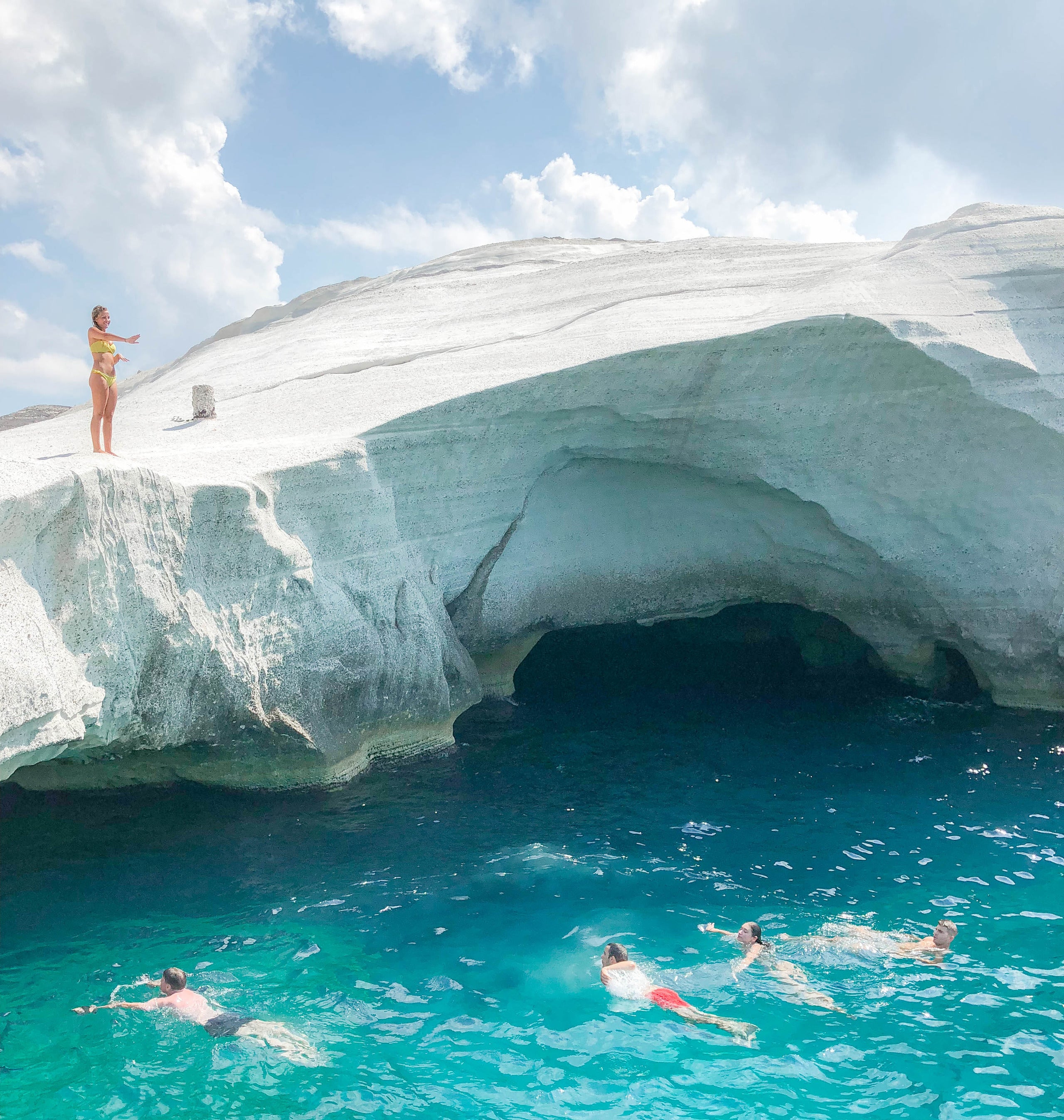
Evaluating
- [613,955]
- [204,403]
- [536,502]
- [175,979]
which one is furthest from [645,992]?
[204,403]

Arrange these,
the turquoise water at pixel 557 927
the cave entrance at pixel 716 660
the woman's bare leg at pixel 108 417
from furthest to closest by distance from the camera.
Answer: the cave entrance at pixel 716 660
the woman's bare leg at pixel 108 417
the turquoise water at pixel 557 927

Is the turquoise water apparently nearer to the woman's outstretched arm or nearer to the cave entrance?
the cave entrance

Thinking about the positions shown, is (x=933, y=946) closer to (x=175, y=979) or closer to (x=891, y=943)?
(x=891, y=943)

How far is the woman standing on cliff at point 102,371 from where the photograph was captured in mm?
10711

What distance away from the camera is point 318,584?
39.2 feet

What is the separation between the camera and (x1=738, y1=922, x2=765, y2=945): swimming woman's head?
8562 mm

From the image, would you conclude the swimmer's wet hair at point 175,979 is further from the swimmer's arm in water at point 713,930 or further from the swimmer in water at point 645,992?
the swimmer's arm in water at point 713,930

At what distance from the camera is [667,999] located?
306 inches

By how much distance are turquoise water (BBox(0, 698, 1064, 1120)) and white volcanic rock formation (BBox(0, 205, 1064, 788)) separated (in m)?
1.61

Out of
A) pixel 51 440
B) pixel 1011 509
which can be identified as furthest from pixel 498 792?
pixel 1011 509

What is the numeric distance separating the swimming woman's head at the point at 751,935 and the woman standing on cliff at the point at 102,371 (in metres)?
9.03

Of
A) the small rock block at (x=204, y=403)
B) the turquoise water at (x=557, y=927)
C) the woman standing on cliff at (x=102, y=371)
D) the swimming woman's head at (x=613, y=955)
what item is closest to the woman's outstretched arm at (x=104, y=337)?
the woman standing on cliff at (x=102, y=371)

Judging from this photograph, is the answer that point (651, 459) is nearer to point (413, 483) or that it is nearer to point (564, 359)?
point (564, 359)

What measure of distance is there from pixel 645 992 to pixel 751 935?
1306mm
